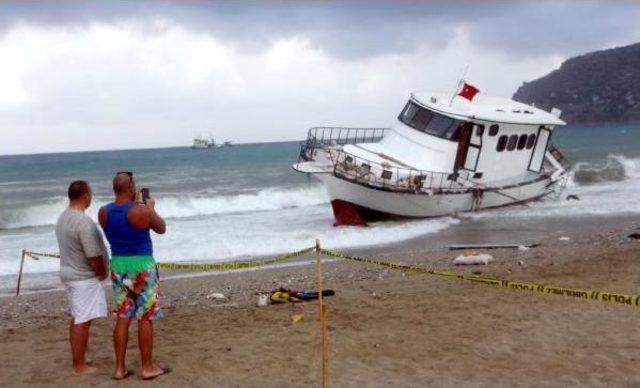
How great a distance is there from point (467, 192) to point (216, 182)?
101ft

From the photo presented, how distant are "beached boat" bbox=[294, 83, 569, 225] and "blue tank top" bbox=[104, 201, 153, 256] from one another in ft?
42.7

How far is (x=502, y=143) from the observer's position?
20.9 meters

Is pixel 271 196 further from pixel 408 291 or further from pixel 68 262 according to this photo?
pixel 68 262

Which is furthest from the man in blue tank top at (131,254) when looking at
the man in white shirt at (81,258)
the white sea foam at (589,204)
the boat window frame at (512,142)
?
the boat window frame at (512,142)

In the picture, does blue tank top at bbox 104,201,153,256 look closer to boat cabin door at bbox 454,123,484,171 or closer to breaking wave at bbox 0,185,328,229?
boat cabin door at bbox 454,123,484,171

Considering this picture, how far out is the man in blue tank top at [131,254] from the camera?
17.7 ft

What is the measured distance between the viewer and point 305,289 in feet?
34.6

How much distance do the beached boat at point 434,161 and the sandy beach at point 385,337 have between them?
796 centimetres

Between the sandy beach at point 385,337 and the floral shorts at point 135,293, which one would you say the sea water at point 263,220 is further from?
the floral shorts at point 135,293

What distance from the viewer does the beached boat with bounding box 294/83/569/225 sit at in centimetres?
1866

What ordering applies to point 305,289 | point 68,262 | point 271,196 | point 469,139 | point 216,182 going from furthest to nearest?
→ 1. point 216,182
2. point 271,196
3. point 469,139
4. point 305,289
5. point 68,262

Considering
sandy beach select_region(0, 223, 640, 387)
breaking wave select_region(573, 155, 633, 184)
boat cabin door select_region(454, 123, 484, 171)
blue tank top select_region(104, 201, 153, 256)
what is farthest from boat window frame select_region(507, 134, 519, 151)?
blue tank top select_region(104, 201, 153, 256)

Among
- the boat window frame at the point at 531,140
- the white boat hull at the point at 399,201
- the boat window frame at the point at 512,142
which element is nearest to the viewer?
the white boat hull at the point at 399,201

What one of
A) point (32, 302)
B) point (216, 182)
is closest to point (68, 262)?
point (32, 302)
